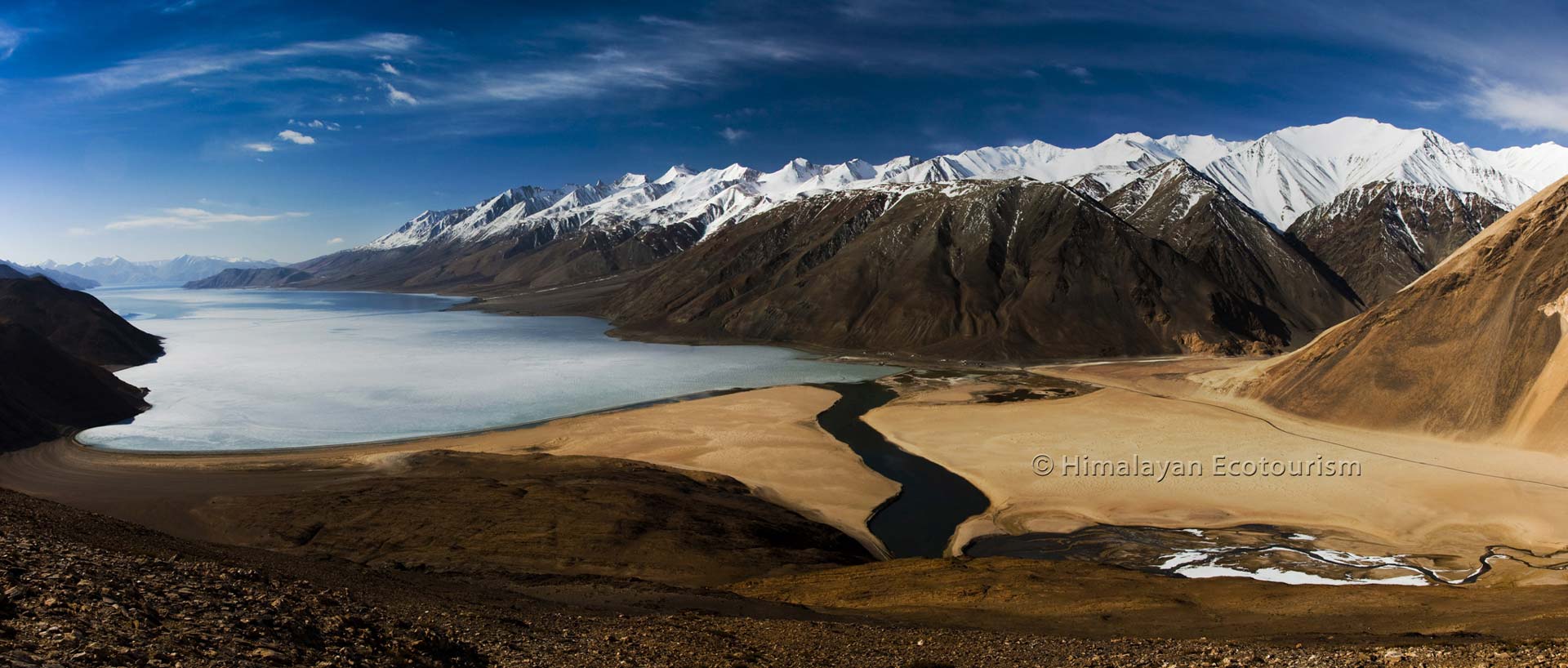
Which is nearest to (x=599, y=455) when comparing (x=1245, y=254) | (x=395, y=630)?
(x=395, y=630)

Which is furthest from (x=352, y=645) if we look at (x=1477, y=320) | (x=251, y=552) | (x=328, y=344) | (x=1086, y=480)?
(x=328, y=344)

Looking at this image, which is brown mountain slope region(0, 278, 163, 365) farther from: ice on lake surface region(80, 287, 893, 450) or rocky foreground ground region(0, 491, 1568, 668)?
rocky foreground ground region(0, 491, 1568, 668)

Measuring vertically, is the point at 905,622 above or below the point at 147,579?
below

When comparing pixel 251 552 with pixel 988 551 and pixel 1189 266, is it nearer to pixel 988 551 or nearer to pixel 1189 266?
pixel 988 551

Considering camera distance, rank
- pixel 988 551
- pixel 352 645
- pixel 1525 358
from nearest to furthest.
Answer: pixel 352 645 → pixel 988 551 → pixel 1525 358

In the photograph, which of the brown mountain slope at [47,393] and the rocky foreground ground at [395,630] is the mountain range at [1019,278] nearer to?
the brown mountain slope at [47,393]

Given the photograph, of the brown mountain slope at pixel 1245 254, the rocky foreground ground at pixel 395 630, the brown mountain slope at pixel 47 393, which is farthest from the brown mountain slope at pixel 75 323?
the brown mountain slope at pixel 1245 254

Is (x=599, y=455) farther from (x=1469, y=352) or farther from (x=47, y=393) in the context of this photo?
(x=1469, y=352)
